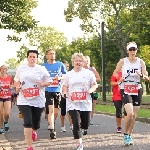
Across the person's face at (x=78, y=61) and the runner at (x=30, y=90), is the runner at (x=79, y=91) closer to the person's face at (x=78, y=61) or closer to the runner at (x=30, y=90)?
the person's face at (x=78, y=61)

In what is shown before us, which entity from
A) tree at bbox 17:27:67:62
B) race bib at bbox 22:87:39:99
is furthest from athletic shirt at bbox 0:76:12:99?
tree at bbox 17:27:67:62

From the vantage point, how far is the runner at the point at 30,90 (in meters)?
8.55

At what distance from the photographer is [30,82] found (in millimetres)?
8750

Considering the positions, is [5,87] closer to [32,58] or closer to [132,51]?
[132,51]

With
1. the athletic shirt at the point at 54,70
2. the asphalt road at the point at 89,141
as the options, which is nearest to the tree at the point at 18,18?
the asphalt road at the point at 89,141

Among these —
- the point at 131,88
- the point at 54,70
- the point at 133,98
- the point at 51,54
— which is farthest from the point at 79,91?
the point at 54,70

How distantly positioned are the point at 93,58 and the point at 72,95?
6109 cm

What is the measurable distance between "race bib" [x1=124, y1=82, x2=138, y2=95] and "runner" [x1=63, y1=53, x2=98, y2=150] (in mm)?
1064

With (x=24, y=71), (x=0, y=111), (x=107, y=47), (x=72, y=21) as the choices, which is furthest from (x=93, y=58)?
(x=24, y=71)

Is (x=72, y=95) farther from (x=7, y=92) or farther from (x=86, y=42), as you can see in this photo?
(x=86, y=42)

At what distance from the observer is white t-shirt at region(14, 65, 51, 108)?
28.3 ft

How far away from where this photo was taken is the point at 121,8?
48.6m

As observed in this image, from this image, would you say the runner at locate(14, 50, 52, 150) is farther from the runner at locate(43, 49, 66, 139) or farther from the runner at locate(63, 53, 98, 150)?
the runner at locate(43, 49, 66, 139)

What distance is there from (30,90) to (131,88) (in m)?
2.10
